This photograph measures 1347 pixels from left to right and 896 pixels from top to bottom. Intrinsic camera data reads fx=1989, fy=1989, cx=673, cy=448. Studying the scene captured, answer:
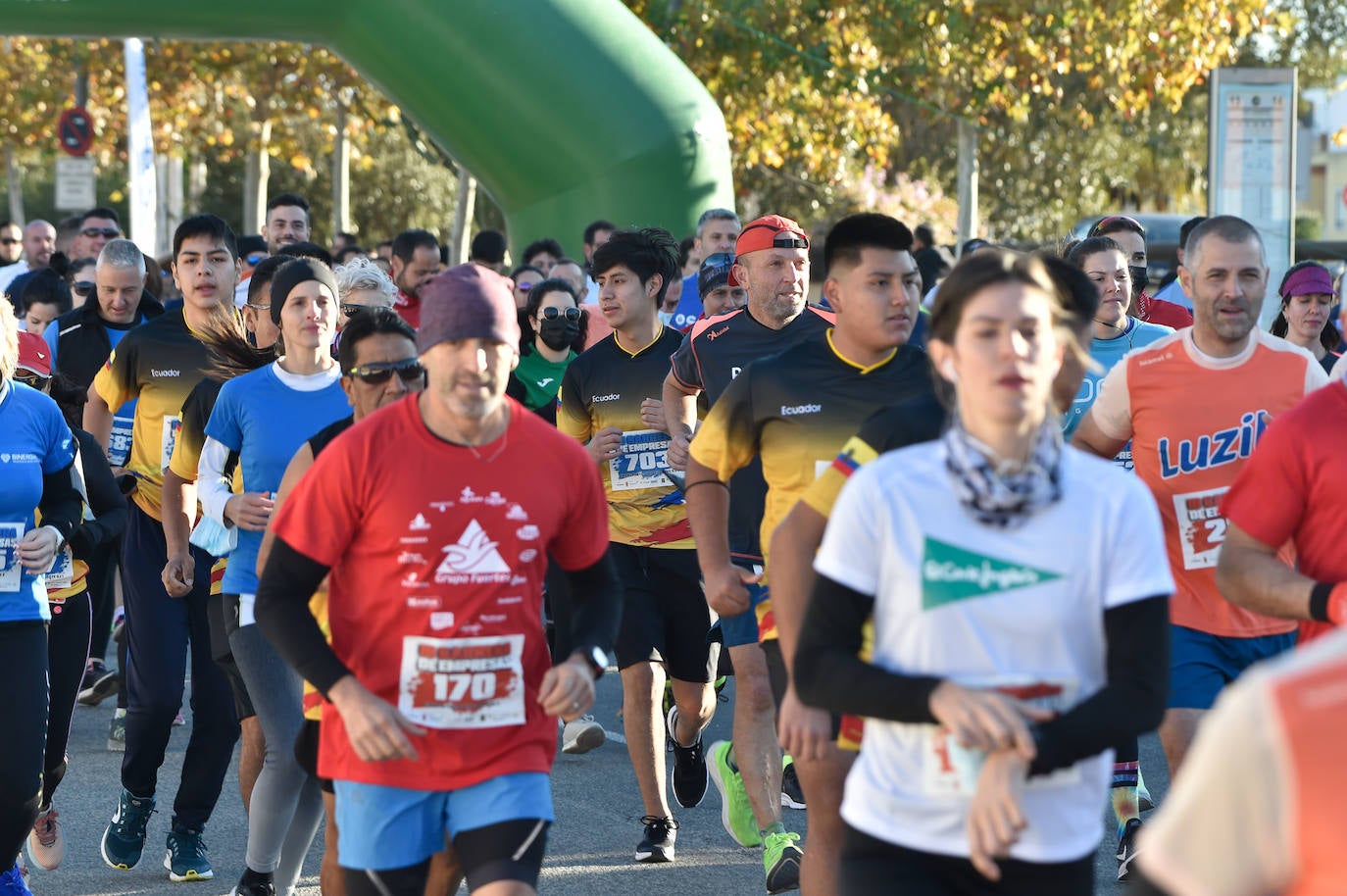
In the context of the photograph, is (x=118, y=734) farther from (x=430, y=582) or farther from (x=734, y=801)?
(x=430, y=582)

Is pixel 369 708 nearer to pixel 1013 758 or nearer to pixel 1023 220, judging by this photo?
pixel 1013 758

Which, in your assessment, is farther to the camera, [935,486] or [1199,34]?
[1199,34]

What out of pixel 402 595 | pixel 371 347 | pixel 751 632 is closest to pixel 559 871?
pixel 751 632

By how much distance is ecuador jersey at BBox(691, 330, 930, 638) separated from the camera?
5.35 metres

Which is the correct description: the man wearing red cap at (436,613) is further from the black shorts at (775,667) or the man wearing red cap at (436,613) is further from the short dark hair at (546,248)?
the short dark hair at (546,248)

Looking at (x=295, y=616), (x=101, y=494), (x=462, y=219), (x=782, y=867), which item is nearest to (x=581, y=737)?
(x=782, y=867)

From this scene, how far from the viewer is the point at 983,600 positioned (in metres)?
3.21

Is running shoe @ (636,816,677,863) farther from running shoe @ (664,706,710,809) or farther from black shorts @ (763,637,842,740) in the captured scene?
black shorts @ (763,637,842,740)

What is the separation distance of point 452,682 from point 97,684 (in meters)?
6.63

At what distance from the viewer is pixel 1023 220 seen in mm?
40312

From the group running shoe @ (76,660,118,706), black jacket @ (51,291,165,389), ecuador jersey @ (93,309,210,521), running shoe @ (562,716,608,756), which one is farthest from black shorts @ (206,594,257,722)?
running shoe @ (76,660,118,706)

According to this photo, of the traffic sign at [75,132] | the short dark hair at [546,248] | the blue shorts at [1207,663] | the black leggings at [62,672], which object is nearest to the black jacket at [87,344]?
the black leggings at [62,672]

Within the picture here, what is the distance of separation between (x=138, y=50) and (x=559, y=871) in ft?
45.4

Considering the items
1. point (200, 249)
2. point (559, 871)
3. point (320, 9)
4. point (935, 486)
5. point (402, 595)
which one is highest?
point (320, 9)
